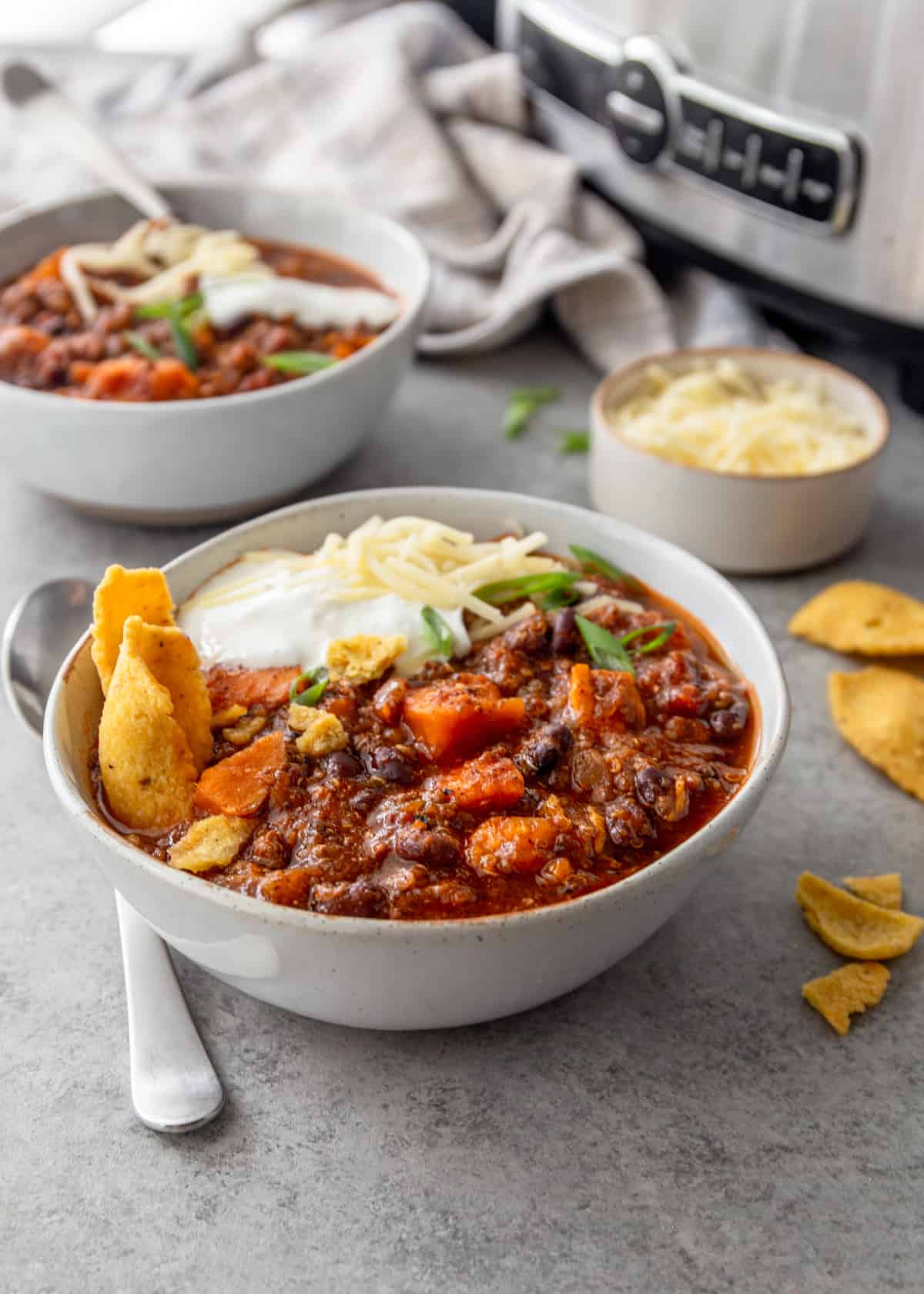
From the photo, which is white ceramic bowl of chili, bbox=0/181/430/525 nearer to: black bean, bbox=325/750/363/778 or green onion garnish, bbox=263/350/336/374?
green onion garnish, bbox=263/350/336/374

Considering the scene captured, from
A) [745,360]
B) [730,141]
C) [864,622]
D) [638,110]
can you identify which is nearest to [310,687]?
[864,622]

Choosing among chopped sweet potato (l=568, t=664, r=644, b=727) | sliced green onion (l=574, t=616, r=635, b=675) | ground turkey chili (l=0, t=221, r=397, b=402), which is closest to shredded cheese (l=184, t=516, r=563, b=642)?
sliced green onion (l=574, t=616, r=635, b=675)

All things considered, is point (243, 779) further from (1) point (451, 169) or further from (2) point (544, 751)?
(1) point (451, 169)

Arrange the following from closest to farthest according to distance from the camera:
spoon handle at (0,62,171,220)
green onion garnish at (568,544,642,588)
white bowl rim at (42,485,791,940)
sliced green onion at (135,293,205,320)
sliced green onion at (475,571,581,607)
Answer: white bowl rim at (42,485,791,940) < sliced green onion at (475,571,581,607) < green onion garnish at (568,544,642,588) < sliced green onion at (135,293,205,320) < spoon handle at (0,62,171,220)

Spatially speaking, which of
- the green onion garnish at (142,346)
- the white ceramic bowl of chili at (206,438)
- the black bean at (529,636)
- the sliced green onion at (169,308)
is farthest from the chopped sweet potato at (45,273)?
the black bean at (529,636)

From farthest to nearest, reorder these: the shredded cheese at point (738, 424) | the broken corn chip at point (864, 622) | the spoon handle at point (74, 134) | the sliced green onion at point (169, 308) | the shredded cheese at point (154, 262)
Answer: the spoon handle at point (74, 134) → the shredded cheese at point (154, 262) → the sliced green onion at point (169, 308) → the shredded cheese at point (738, 424) → the broken corn chip at point (864, 622)

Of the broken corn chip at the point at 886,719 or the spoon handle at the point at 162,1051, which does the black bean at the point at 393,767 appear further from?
the broken corn chip at the point at 886,719
